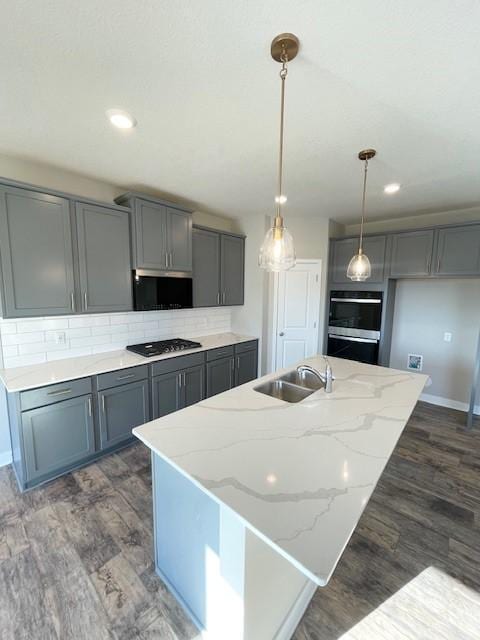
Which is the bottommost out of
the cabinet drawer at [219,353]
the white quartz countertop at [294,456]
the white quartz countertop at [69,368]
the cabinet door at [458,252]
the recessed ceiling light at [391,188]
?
the cabinet drawer at [219,353]

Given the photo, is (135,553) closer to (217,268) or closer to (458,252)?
(217,268)

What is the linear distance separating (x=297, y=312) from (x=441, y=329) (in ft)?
6.29

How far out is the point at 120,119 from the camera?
1682 millimetres

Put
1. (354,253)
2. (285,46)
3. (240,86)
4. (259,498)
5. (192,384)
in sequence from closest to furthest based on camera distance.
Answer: (259,498) → (285,46) → (240,86) → (192,384) → (354,253)

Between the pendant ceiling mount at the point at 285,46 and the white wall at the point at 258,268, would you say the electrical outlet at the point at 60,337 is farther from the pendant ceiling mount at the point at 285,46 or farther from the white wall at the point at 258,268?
the pendant ceiling mount at the point at 285,46

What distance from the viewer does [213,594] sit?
3.81 ft

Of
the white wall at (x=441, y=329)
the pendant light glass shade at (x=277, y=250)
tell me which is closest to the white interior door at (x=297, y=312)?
the white wall at (x=441, y=329)

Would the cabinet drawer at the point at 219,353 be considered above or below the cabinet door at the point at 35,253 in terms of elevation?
below

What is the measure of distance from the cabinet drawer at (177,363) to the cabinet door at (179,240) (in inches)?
39.4

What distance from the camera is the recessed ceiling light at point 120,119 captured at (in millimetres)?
1616

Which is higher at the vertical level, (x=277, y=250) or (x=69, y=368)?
(x=277, y=250)

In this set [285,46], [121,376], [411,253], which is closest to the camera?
[285,46]

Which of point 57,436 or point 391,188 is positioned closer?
point 57,436

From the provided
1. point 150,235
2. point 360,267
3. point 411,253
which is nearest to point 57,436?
point 150,235
